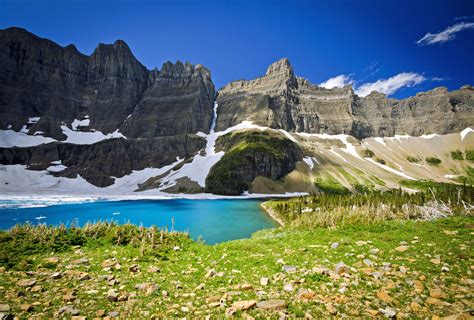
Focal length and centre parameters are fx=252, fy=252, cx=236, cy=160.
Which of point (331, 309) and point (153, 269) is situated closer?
point (331, 309)

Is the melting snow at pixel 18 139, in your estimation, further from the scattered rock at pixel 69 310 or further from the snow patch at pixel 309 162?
the scattered rock at pixel 69 310

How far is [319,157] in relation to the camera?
18075cm

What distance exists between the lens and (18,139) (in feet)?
595

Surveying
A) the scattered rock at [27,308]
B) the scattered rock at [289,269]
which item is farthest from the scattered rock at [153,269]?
the scattered rock at [289,269]

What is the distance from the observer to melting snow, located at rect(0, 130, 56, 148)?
174750 millimetres

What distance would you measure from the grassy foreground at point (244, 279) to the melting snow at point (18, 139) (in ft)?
704

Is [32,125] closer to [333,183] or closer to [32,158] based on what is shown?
[32,158]

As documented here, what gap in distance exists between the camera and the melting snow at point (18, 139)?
175 m

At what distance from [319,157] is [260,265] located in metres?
180

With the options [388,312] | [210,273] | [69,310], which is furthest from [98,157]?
[388,312]

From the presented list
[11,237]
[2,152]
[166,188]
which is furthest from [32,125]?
[11,237]

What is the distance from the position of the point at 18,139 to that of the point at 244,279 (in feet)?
768

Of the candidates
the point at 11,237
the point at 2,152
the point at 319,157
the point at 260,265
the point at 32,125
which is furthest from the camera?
the point at 32,125

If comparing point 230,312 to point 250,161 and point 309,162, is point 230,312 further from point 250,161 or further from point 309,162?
point 309,162
